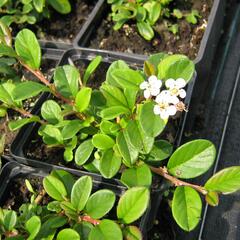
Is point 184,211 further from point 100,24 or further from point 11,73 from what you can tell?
point 100,24

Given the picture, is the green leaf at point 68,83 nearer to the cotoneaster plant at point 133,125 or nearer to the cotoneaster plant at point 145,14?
the cotoneaster plant at point 133,125

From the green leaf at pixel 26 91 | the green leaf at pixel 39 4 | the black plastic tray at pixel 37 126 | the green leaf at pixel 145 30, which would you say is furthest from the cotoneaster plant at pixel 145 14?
the green leaf at pixel 26 91

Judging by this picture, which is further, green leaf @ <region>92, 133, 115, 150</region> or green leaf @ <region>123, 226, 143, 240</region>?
green leaf @ <region>92, 133, 115, 150</region>

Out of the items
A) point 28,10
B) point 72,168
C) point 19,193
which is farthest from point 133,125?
point 28,10

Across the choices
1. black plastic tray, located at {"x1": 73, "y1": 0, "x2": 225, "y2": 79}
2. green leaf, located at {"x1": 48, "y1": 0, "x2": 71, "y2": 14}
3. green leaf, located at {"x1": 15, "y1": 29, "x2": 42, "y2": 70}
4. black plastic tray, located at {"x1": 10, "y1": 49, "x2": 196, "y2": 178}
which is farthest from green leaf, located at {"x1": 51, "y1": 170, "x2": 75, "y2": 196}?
green leaf, located at {"x1": 48, "y1": 0, "x2": 71, "y2": 14}

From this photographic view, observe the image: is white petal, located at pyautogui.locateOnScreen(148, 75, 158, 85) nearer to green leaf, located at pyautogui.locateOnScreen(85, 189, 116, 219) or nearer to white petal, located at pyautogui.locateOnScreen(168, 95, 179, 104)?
white petal, located at pyautogui.locateOnScreen(168, 95, 179, 104)

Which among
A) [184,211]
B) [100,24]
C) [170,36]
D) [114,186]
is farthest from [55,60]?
[184,211]

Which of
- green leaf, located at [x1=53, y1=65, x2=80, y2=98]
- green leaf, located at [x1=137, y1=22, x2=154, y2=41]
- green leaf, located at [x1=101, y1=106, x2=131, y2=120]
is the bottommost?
green leaf, located at [x1=137, y1=22, x2=154, y2=41]
